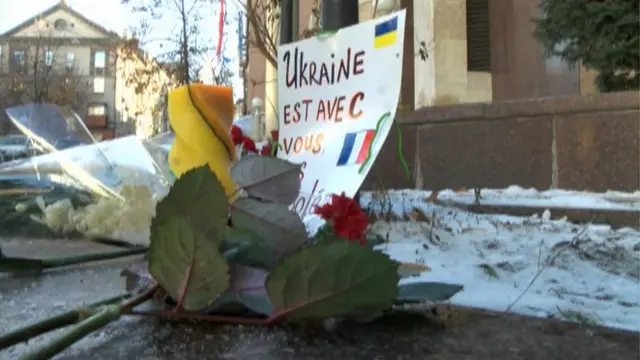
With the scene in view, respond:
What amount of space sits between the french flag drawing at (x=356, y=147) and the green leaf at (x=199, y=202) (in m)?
0.65

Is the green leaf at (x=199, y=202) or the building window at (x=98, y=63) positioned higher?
the building window at (x=98, y=63)

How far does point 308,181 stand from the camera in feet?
5.75

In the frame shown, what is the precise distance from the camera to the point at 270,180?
1231mm

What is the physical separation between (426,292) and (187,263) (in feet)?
1.27

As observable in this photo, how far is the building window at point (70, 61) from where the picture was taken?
64.0ft

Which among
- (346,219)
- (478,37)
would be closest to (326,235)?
(346,219)

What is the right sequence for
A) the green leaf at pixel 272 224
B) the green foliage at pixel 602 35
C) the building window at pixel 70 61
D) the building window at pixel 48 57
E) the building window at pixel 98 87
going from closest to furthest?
Result: the green leaf at pixel 272 224
the green foliage at pixel 602 35
the building window at pixel 48 57
the building window at pixel 70 61
the building window at pixel 98 87

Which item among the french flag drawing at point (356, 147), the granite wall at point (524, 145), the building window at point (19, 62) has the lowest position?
the french flag drawing at point (356, 147)

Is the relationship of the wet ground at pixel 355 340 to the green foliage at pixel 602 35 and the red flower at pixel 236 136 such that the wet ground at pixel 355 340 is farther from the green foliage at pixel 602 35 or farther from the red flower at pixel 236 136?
the green foliage at pixel 602 35

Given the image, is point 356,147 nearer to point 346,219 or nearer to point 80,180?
point 346,219

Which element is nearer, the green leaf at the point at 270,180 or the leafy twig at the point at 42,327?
the leafy twig at the point at 42,327

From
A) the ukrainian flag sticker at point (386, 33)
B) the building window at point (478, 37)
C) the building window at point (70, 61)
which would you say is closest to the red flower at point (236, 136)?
the ukrainian flag sticker at point (386, 33)

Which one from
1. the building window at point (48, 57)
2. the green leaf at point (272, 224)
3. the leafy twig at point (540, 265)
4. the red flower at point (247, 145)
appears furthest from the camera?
the building window at point (48, 57)

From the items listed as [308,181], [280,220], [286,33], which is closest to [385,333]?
[280,220]
